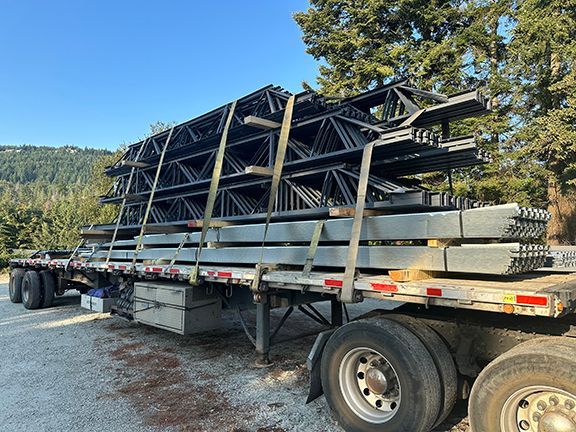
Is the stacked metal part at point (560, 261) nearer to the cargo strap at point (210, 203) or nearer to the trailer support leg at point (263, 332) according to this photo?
the trailer support leg at point (263, 332)

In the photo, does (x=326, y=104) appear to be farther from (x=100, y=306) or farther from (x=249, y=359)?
(x=100, y=306)

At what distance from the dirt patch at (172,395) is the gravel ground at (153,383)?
→ 0.01 metres

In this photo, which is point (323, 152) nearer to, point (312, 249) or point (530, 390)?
point (312, 249)

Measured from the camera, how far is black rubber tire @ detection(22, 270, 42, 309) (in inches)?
443

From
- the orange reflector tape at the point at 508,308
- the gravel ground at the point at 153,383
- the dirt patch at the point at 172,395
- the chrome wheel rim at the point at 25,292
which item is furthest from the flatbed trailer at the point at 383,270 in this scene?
the chrome wheel rim at the point at 25,292

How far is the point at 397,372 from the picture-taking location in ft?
11.2

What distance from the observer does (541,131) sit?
15.3 meters

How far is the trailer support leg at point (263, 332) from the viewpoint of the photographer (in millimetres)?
5496

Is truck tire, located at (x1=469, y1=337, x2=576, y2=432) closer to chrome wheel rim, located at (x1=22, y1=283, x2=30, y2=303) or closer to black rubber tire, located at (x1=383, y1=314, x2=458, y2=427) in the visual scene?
black rubber tire, located at (x1=383, y1=314, x2=458, y2=427)

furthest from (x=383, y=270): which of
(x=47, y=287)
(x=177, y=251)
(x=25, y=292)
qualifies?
(x=25, y=292)

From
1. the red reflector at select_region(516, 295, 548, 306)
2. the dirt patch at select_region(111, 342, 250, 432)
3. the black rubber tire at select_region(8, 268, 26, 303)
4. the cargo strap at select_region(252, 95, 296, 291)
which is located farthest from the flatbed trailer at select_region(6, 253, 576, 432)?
the black rubber tire at select_region(8, 268, 26, 303)

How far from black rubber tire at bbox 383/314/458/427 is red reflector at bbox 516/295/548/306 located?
2.99 ft

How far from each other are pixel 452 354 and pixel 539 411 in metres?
0.90

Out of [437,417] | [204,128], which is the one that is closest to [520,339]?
[437,417]
